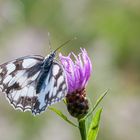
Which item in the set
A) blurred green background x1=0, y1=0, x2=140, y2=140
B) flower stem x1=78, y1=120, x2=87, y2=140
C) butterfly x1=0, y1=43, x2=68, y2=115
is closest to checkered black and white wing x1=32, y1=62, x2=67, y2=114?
butterfly x1=0, y1=43, x2=68, y2=115

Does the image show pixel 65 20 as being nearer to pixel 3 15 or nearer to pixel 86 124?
pixel 3 15

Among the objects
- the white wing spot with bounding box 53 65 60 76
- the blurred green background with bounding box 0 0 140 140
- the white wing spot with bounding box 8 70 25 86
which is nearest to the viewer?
the white wing spot with bounding box 53 65 60 76

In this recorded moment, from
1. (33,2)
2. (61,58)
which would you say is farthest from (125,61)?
(61,58)

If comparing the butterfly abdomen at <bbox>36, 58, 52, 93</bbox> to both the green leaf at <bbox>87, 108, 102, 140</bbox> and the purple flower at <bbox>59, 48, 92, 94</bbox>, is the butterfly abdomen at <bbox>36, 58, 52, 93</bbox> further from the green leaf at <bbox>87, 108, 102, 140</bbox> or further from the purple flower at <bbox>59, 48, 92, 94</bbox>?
the green leaf at <bbox>87, 108, 102, 140</bbox>

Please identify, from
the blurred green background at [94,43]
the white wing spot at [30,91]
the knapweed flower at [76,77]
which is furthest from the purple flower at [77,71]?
the blurred green background at [94,43]

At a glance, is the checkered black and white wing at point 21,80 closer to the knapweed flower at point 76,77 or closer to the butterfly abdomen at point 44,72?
the butterfly abdomen at point 44,72

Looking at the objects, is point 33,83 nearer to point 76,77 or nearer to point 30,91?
point 30,91

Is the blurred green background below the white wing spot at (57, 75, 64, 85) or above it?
above

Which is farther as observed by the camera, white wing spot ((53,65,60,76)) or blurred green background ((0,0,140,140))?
blurred green background ((0,0,140,140))

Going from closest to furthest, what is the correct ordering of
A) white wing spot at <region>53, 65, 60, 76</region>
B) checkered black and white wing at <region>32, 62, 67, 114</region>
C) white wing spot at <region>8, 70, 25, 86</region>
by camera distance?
1. checkered black and white wing at <region>32, 62, 67, 114</region>
2. white wing spot at <region>53, 65, 60, 76</region>
3. white wing spot at <region>8, 70, 25, 86</region>
